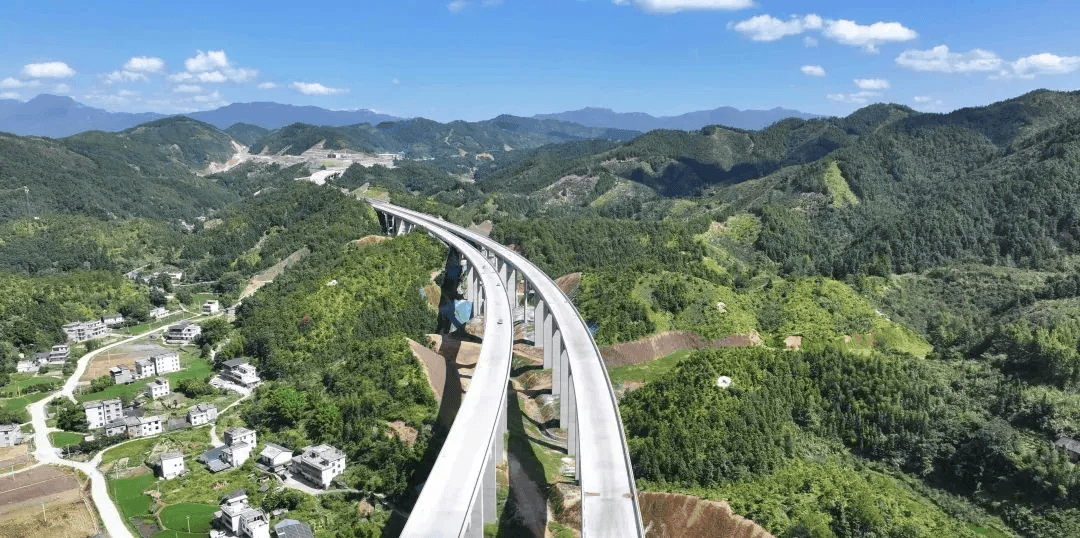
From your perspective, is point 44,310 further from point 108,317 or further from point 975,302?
point 975,302

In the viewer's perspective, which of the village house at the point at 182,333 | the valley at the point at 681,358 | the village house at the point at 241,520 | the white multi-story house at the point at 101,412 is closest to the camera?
the village house at the point at 241,520

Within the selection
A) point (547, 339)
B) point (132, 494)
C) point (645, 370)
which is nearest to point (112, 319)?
point (132, 494)

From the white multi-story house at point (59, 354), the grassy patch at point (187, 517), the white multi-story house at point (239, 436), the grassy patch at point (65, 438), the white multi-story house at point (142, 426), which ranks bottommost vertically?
the grassy patch at point (187, 517)

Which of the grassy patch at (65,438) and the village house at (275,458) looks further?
the grassy patch at (65,438)

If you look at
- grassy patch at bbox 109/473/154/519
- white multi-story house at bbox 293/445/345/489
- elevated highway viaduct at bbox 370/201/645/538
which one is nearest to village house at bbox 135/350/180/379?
grassy patch at bbox 109/473/154/519

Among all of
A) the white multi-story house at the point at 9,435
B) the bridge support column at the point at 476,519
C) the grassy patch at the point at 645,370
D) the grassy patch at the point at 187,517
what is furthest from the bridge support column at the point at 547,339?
the white multi-story house at the point at 9,435

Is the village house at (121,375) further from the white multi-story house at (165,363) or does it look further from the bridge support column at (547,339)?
the bridge support column at (547,339)
